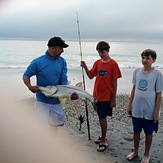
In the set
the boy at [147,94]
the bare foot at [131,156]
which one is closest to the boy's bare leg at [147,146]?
the boy at [147,94]

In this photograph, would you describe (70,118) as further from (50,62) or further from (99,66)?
(50,62)

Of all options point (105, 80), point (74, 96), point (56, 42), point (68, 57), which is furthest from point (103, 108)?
point (68, 57)

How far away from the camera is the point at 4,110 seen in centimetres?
80

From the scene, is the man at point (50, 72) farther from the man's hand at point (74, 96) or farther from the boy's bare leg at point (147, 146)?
the boy's bare leg at point (147, 146)

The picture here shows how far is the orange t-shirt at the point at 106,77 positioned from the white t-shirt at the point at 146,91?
0.72 m

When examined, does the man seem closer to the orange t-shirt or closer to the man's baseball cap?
the man's baseball cap

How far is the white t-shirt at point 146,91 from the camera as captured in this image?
16.1ft

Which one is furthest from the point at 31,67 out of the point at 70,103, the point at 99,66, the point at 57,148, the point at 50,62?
the point at 70,103

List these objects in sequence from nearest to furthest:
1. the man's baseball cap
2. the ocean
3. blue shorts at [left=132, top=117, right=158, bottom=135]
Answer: the man's baseball cap → blue shorts at [left=132, top=117, right=158, bottom=135] → the ocean

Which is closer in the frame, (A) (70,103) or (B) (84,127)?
(B) (84,127)

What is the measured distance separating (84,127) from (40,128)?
23.9 feet

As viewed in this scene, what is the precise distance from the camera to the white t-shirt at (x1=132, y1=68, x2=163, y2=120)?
4914mm

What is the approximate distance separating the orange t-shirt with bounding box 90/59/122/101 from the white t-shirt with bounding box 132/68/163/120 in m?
0.72

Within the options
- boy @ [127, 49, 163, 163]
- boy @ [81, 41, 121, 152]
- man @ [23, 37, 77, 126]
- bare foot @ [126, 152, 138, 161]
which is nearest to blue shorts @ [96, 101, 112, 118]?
boy @ [81, 41, 121, 152]
